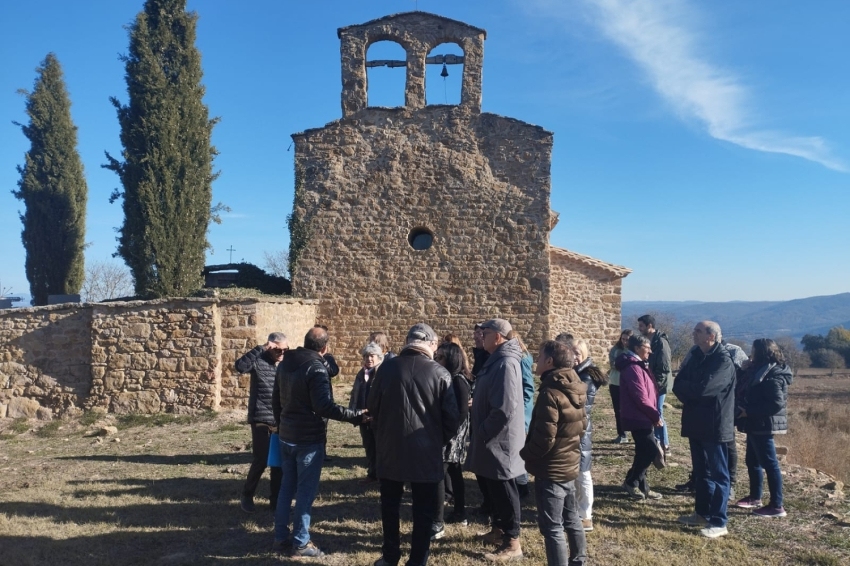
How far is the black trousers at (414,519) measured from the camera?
13.3ft

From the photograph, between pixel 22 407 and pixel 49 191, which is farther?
pixel 49 191

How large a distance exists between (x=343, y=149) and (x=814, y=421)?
1575 centimetres

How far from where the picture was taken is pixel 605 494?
6020mm

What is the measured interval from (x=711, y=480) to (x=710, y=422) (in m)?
0.51

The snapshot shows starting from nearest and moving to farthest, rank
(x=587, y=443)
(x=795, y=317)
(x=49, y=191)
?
(x=587, y=443) < (x=49, y=191) < (x=795, y=317)

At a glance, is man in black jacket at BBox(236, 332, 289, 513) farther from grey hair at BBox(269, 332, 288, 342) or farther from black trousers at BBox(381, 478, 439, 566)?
black trousers at BBox(381, 478, 439, 566)

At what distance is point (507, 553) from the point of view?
4.46 metres

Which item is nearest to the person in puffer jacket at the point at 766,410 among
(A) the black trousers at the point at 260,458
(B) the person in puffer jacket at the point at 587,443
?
(B) the person in puffer jacket at the point at 587,443

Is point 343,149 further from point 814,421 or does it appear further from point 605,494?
point 814,421

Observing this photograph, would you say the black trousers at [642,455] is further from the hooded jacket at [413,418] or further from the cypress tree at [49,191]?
the cypress tree at [49,191]

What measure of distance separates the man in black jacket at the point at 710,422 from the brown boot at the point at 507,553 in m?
1.66

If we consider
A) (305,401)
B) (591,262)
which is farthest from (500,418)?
(591,262)

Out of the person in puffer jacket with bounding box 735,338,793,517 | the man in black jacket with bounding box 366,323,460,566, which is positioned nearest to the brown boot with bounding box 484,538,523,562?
the man in black jacket with bounding box 366,323,460,566

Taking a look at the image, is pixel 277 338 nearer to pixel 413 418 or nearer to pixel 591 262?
pixel 413 418
